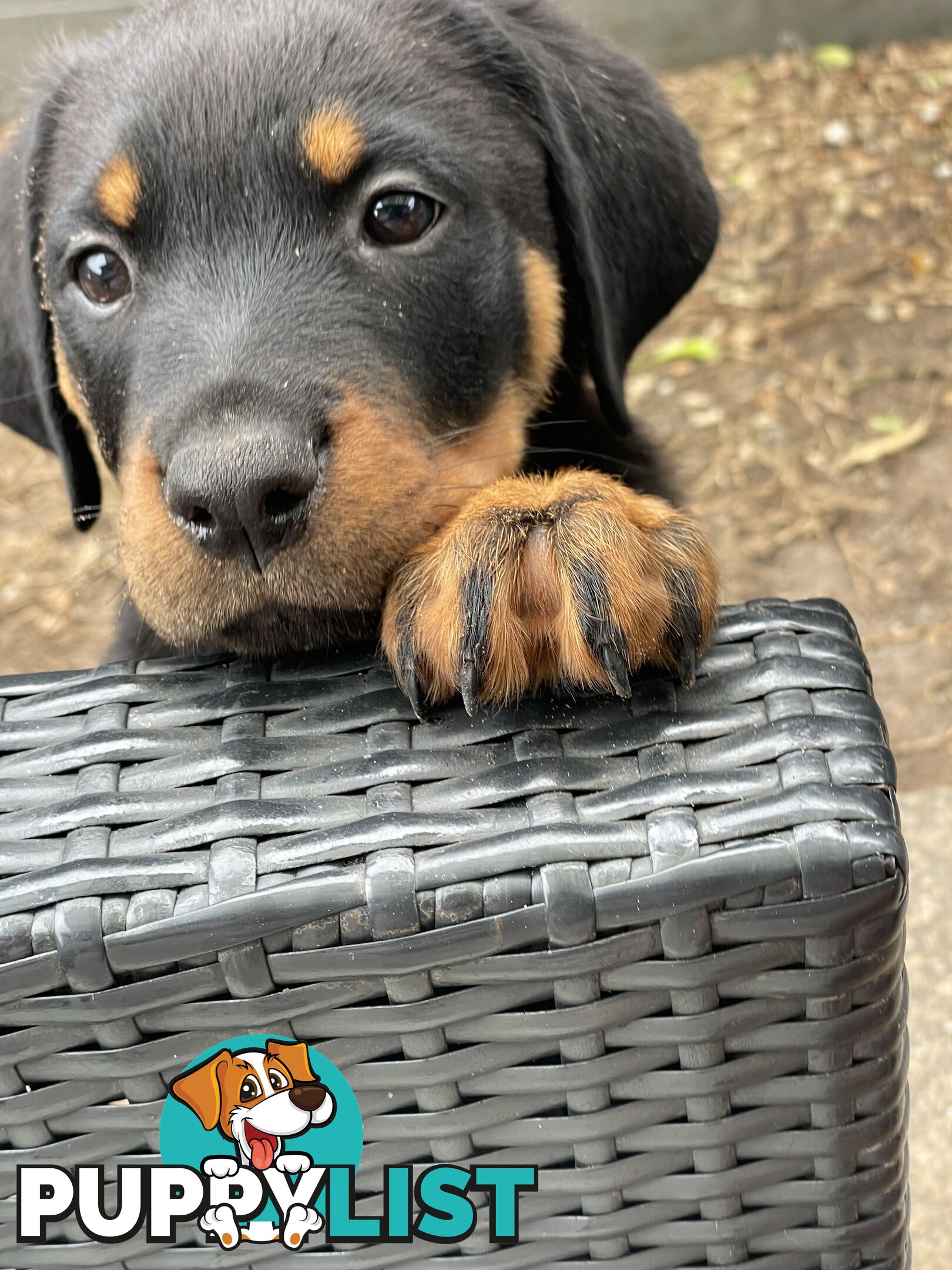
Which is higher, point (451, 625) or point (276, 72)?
point (276, 72)

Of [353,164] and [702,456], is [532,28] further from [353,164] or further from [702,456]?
[702,456]

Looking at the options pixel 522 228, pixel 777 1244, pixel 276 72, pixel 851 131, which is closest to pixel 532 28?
pixel 522 228

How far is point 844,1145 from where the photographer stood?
1.41 m

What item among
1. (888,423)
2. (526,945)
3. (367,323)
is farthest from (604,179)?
(888,423)

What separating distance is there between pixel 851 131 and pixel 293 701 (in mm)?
5599

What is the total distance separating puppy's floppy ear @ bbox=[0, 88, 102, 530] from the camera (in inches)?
98.3

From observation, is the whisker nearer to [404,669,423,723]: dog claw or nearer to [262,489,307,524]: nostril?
[262,489,307,524]: nostril

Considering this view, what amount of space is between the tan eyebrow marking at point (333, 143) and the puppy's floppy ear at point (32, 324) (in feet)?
2.19

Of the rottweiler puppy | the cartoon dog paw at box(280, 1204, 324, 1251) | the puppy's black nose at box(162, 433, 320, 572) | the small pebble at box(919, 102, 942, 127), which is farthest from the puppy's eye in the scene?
the small pebble at box(919, 102, 942, 127)

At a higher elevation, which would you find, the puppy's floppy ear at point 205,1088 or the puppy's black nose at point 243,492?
the puppy's black nose at point 243,492

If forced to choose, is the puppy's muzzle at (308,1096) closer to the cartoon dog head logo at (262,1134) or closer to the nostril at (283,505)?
the cartoon dog head logo at (262,1134)

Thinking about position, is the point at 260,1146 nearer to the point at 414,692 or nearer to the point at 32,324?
the point at 414,692

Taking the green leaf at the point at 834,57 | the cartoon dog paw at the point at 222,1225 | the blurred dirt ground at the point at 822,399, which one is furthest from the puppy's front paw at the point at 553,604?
the green leaf at the point at 834,57

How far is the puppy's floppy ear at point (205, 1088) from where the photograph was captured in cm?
138
